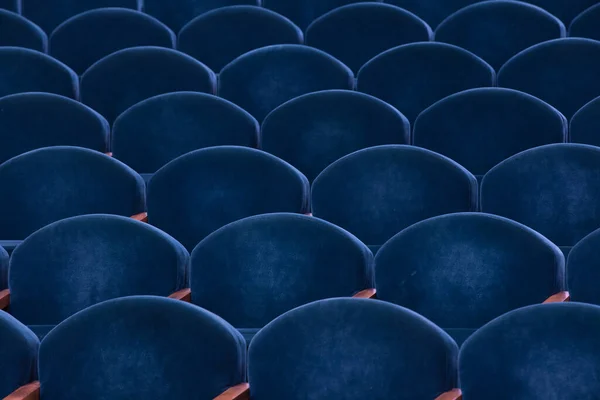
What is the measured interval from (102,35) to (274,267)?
2.49 ft

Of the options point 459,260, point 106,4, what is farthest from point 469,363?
point 106,4

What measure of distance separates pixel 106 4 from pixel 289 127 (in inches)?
23.8

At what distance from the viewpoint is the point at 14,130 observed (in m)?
1.22

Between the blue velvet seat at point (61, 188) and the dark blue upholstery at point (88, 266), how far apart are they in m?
0.15

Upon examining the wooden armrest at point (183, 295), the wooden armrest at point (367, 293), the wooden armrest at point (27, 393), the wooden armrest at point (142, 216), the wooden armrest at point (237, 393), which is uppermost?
the wooden armrest at point (237, 393)

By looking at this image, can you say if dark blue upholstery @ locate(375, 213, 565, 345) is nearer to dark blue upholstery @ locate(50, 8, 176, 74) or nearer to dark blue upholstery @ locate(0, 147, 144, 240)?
dark blue upholstery @ locate(0, 147, 144, 240)

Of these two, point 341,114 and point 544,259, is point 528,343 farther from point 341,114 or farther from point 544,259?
point 341,114

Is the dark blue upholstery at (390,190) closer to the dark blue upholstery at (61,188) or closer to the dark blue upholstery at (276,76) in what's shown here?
the dark blue upholstery at (61,188)

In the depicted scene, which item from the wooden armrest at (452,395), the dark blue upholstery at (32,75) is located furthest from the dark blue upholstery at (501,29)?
the wooden armrest at (452,395)

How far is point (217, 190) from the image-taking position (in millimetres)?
1037

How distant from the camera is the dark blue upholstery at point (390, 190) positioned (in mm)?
1003

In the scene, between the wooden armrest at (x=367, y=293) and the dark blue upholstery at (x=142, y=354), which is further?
the wooden armrest at (x=367, y=293)

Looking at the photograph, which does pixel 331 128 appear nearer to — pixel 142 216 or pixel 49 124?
pixel 142 216

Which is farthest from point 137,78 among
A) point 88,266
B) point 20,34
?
point 88,266
